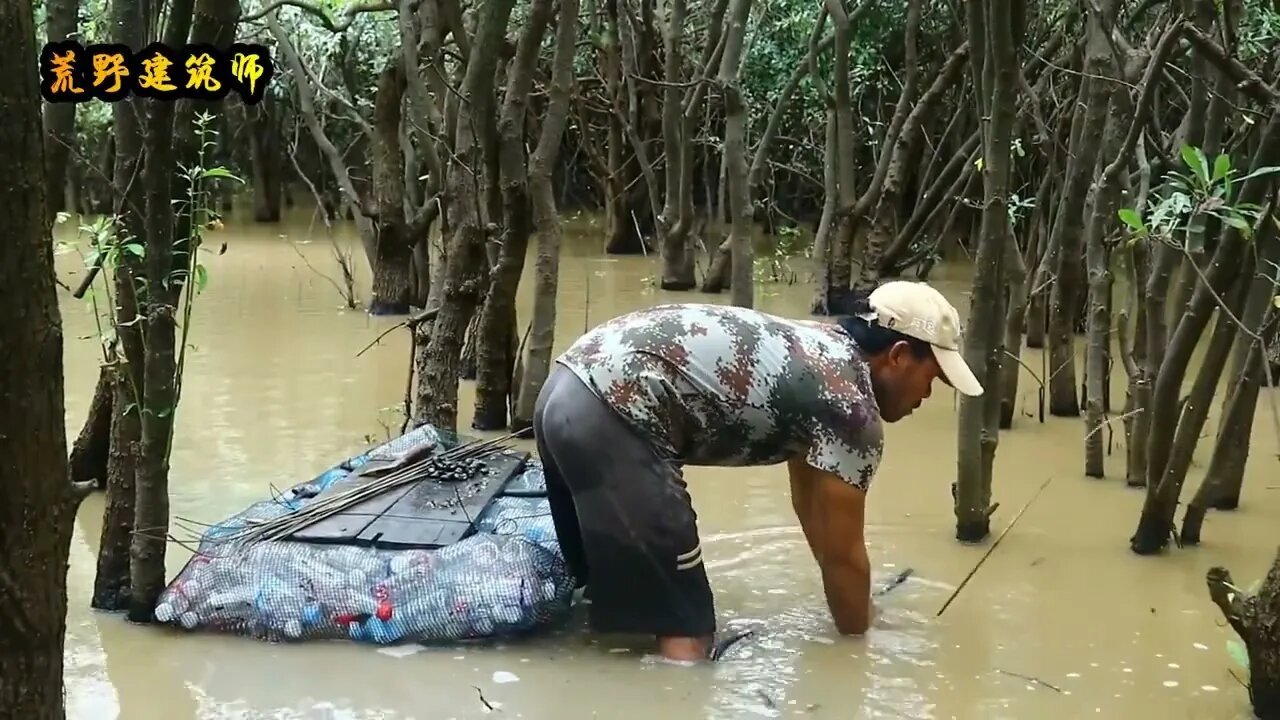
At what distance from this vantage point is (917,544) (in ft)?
16.9

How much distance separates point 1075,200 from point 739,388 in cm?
325

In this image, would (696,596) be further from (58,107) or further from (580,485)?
(58,107)

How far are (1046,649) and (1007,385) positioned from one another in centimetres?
299

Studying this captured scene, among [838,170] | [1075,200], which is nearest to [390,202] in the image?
[838,170]

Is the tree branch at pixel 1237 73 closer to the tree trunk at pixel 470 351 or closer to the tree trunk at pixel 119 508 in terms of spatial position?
the tree trunk at pixel 119 508

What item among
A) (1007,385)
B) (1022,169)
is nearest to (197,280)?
(1007,385)

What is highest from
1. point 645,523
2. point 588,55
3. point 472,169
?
point 588,55

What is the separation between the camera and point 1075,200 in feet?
21.0

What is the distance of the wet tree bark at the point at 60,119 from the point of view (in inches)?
178

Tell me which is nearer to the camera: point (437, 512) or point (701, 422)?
point (701, 422)

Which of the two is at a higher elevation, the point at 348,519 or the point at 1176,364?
the point at 1176,364

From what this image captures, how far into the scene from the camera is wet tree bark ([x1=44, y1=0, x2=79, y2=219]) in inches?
178

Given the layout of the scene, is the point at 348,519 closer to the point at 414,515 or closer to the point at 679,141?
the point at 414,515

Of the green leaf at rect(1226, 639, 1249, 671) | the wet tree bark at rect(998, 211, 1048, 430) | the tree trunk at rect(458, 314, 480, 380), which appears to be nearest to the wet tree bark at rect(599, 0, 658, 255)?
the tree trunk at rect(458, 314, 480, 380)
